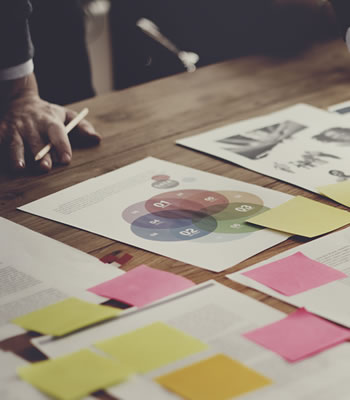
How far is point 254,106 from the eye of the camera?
58.4 inches

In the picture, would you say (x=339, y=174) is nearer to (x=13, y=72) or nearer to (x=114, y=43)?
(x=13, y=72)

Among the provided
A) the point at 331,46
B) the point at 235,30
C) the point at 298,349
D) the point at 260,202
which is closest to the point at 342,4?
the point at 260,202

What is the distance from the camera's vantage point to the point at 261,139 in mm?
1304

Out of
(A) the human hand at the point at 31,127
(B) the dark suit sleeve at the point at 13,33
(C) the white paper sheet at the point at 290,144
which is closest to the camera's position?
(C) the white paper sheet at the point at 290,144

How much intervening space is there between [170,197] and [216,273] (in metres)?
0.24

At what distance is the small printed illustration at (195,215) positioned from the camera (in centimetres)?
96

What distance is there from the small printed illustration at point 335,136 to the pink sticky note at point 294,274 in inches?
17.4

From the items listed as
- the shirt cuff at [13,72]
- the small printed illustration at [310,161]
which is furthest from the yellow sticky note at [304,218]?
the shirt cuff at [13,72]

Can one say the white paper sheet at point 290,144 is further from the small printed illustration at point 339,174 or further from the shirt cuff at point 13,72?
the shirt cuff at point 13,72

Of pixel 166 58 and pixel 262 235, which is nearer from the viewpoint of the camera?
pixel 262 235

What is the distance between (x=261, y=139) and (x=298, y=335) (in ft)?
2.05

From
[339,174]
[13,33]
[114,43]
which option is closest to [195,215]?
[339,174]

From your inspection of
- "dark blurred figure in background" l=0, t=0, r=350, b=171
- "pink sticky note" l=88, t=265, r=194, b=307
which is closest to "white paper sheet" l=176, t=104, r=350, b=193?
"dark blurred figure in background" l=0, t=0, r=350, b=171

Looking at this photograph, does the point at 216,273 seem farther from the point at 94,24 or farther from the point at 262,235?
the point at 94,24
